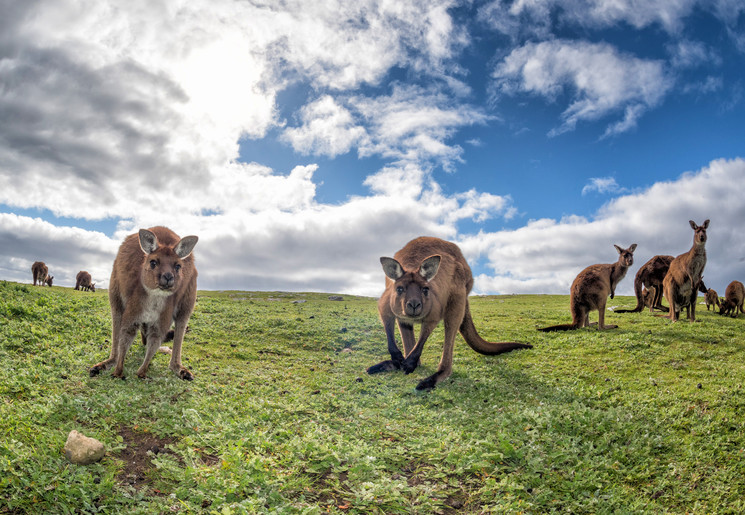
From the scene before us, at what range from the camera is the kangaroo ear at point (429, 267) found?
29.8ft

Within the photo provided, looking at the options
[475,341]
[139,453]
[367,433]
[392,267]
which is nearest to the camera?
[139,453]

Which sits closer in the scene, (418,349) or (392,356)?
(418,349)

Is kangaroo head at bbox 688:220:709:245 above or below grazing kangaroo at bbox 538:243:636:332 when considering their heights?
above

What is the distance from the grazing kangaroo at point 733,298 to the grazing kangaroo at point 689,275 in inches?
158

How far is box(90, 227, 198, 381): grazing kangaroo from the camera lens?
311 inches

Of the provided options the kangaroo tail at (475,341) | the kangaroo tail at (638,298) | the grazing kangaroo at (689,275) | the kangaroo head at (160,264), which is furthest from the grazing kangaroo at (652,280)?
the kangaroo head at (160,264)

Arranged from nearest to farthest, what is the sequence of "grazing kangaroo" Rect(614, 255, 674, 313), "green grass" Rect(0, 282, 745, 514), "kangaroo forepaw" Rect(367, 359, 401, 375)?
"green grass" Rect(0, 282, 745, 514) → "kangaroo forepaw" Rect(367, 359, 401, 375) → "grazing kangaroo" Rect(614, 255, 674, 313)

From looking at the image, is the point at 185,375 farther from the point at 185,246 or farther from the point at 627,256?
the point at 627,256

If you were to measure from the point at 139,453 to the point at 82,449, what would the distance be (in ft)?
2.09

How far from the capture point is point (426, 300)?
9133mm

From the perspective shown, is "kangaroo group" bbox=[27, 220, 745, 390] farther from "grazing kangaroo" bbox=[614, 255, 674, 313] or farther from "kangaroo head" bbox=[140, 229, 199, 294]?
"grazing kangaroo" bbox=[614, 255, 674, 313]

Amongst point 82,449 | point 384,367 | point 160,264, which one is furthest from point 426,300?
point 82,449

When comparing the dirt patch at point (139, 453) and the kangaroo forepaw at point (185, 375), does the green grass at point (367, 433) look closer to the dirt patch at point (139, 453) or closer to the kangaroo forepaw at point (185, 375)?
the dirt patch at point (139, 453)

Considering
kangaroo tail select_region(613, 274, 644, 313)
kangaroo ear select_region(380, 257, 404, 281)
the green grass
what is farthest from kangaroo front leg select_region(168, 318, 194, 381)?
kangaroo tail select_region(613, 274, 644, 313)
